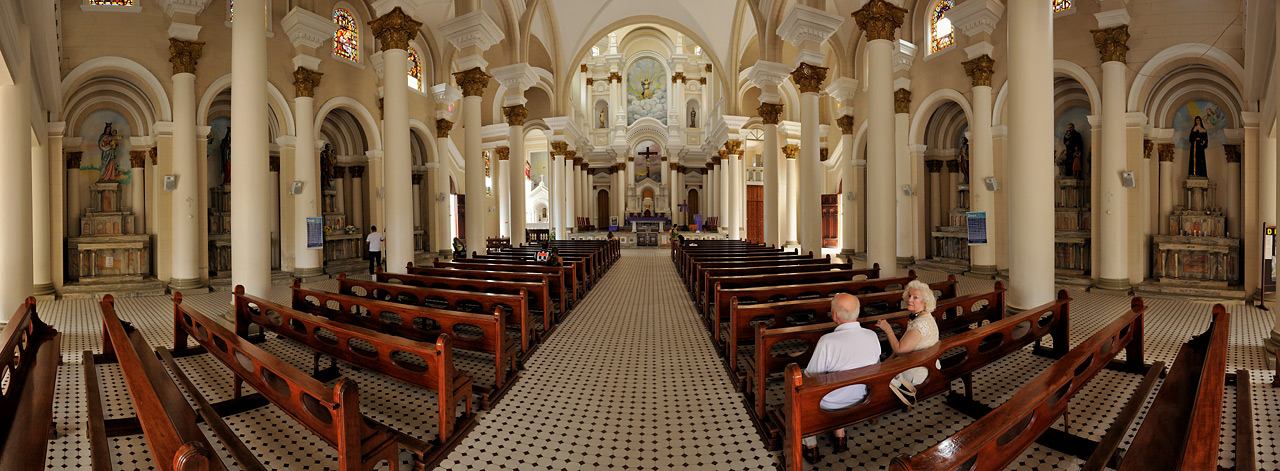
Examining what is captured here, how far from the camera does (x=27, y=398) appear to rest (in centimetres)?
304

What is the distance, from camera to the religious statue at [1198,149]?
9.50m

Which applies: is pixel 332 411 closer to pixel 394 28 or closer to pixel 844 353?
pixel 844 353

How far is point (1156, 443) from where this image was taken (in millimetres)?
2023

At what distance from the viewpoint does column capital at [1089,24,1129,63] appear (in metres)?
8.99

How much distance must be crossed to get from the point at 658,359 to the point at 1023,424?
9.96 feet

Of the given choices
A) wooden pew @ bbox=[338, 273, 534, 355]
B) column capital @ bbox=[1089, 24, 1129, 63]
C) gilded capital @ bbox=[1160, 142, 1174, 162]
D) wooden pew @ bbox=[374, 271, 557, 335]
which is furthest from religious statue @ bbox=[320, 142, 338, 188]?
gilded capital @ bbox=[1160, 142, 1174, 162]

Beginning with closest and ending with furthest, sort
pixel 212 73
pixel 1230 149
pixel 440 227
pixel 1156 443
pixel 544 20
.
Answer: pixel 1156 443 → pixel 1230 149 → pixel 212 73 → pixel 440 227 → pixel 544 20

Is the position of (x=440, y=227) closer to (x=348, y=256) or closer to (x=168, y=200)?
(x=348, y=256)

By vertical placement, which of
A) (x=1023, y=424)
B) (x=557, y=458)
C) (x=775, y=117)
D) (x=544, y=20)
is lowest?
(x=557, y=458)

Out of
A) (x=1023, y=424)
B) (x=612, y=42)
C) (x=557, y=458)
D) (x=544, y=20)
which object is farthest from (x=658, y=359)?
(x=612, y=42)

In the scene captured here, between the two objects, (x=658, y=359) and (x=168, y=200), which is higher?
(x=168, y=200)

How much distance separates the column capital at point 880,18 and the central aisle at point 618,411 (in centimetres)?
582

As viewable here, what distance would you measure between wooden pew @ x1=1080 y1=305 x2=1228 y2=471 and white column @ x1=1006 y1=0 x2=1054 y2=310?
3.41m

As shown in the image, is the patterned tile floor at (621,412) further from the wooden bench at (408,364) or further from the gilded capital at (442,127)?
the gilded capital at (442,127)
